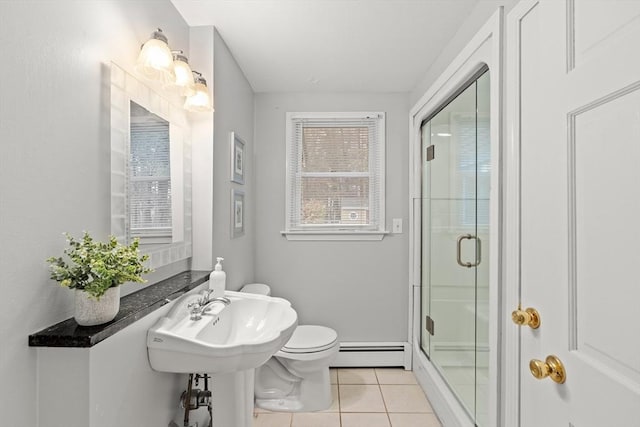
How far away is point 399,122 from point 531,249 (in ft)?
6.33

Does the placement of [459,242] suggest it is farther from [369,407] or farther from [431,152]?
[369,407]

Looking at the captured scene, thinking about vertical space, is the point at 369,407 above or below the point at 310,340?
below

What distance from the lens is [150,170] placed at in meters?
1.42

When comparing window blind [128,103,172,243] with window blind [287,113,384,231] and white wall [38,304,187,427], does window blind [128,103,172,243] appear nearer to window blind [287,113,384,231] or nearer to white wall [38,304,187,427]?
white wall [38,304,187,427]

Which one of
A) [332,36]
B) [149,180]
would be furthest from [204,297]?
[332,36]

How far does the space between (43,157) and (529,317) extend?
1524 mm

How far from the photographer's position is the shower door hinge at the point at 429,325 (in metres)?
2.42

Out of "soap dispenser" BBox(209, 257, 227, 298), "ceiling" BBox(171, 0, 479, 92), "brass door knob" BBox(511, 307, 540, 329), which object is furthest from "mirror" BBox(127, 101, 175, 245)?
"brass door knob" BBox(511, 307, 540, 329)

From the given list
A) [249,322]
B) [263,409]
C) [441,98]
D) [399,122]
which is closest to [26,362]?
[249,322]

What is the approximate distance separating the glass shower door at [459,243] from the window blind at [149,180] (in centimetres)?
153

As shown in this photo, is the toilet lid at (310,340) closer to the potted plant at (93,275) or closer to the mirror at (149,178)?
the mirror at (149,178)

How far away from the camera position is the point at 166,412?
54.0 inches

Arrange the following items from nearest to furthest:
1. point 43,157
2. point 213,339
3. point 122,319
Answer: point 43,157 < point 122,319 < point 213,339

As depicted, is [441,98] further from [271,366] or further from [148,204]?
[271,366]
